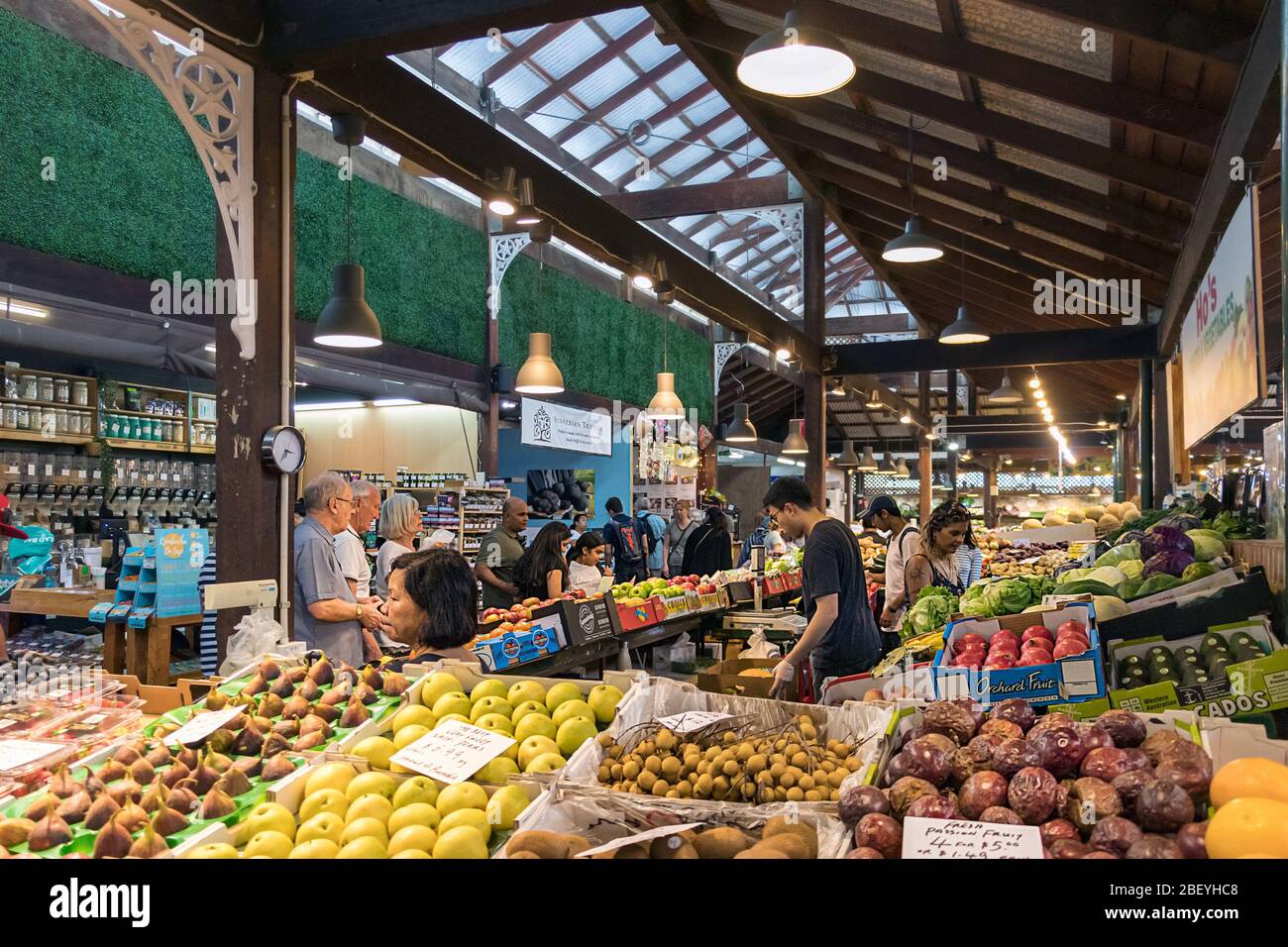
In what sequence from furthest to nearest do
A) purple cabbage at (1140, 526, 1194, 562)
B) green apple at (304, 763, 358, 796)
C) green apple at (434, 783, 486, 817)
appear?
1. purple cabbage at (1140, 526, 1194, 562)
2. green apple at (304, 763, 358, 796)
3. green apple at (434, 783, 486, 817)

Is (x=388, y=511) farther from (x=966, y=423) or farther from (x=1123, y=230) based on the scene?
(x=966, y=423)

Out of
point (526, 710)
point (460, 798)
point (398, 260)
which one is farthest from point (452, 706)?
point (398, 260)

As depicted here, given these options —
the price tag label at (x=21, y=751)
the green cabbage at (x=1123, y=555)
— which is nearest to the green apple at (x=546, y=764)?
the price tag label at (x=21, y=751)

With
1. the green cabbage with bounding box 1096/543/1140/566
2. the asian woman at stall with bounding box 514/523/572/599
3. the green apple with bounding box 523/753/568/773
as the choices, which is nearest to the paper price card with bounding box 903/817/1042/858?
the green apple with bounding box 523/753/568/773

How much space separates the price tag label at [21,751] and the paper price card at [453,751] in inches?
34.9

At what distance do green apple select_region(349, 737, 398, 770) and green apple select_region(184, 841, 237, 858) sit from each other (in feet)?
1.68

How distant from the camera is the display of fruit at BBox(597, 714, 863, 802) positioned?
2133 millimetres

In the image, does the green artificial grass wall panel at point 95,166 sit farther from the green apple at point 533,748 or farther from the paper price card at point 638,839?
the paper price card at point 638,839

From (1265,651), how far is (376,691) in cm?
261

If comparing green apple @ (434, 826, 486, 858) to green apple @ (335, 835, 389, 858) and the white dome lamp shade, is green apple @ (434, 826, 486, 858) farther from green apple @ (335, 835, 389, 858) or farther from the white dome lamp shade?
the white dome lamp shade

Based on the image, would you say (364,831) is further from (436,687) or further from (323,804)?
(436,687)

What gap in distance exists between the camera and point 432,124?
15.1 feet

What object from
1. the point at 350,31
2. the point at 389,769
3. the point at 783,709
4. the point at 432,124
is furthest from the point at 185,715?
the point at 432,124

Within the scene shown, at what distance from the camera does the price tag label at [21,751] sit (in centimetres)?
233
